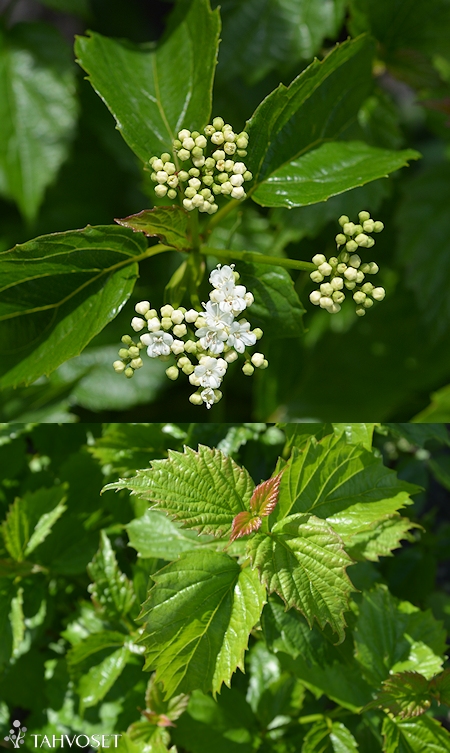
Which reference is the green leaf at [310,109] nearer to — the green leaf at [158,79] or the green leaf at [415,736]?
the green leaf at [158,79]

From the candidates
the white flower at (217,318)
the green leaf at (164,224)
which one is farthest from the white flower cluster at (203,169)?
the white flower at (217,318)

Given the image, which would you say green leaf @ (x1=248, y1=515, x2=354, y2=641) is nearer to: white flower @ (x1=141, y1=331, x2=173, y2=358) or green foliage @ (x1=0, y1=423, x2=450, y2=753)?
green foliage @ (x1=0, y1=423, x2=450, y2=753)

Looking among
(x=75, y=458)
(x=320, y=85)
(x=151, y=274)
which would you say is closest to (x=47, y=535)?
(x=75, y=458)

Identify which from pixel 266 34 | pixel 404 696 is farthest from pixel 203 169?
pixel 266 34

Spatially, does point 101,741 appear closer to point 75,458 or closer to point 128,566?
point 128,566

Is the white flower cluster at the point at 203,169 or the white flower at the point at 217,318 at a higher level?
the white flower cluster at the point at 203,169

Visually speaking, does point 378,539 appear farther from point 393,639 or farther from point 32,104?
point 32,104
